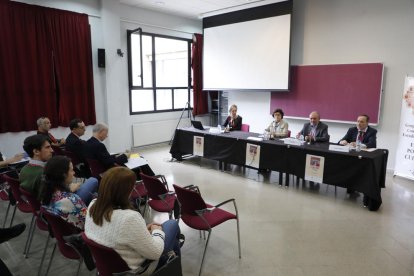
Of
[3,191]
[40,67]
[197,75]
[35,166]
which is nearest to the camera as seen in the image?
[35,166]

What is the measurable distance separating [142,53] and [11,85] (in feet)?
9.63

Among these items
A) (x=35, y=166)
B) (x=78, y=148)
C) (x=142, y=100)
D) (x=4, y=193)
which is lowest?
(x=4, y=193)

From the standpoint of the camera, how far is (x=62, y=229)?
1.80 metres

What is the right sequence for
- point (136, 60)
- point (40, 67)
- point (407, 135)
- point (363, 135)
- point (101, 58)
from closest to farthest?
1. point (363, 135)
2. point (407, 135)
3. point (40, 67)
4. point (101, 58)
5. point (136, 60)

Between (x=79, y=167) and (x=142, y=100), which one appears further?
(x=142, y=100)

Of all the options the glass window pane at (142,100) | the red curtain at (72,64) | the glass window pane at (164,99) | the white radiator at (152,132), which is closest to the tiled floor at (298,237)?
the red curtain at (72,64)

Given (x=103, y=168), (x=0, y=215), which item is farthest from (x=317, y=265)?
(x=0, y=215)

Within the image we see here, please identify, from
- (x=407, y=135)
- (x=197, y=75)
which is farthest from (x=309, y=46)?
(x=197, y=75)

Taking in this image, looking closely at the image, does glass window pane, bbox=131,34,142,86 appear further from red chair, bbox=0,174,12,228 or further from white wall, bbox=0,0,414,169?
red chair, bbox=0,174,12,228

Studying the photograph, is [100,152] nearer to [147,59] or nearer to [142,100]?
[142,100]

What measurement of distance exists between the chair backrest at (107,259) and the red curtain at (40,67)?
4.39 meters

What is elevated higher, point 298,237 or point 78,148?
point 78,148

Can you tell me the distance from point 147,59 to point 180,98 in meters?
1.45

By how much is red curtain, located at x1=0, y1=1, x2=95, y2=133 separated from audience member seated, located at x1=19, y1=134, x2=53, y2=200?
305 centimetres
